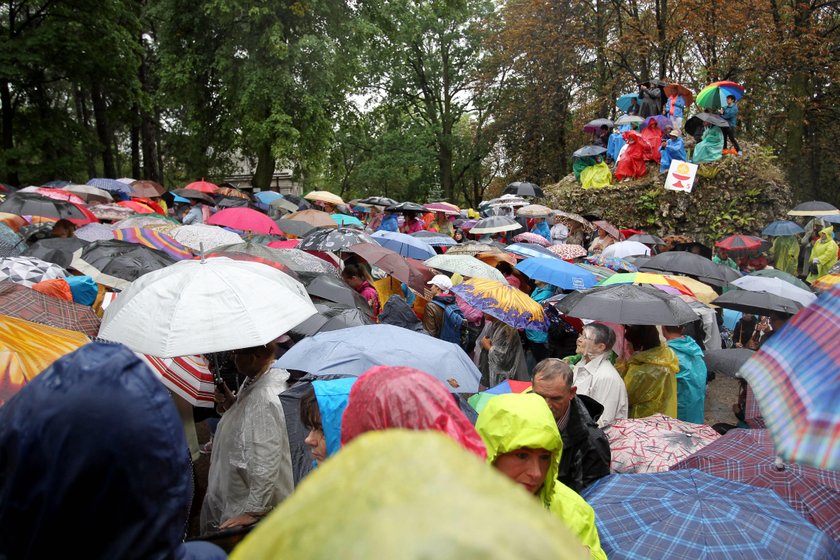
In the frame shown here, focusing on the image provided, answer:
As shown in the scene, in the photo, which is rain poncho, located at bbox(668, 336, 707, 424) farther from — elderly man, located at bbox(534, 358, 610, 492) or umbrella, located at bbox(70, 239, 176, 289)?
umbrella, located at bbox(70, 239, 176, 289)

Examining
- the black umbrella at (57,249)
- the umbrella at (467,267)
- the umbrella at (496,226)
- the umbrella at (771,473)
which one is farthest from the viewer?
the umbrella at (496,226)

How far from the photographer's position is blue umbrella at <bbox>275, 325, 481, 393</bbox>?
11.4 ft

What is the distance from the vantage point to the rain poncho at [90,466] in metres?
1.16

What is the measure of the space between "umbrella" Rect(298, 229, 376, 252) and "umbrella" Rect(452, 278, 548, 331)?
2152 millimetres

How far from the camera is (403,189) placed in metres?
36.2

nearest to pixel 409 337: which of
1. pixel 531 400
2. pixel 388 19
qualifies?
pixel 531 400

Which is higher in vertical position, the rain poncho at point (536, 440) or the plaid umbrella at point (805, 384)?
the plaid umbrella at point (805, 384)

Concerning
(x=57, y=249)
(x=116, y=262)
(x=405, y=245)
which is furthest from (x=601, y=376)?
(x=57, y=249)

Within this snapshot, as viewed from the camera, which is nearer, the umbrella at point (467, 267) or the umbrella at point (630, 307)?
the umbrella at point (630, 307)

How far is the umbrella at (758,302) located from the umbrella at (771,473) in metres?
3.15

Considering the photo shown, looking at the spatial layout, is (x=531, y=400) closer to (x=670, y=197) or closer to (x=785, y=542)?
(x=785, y=542)

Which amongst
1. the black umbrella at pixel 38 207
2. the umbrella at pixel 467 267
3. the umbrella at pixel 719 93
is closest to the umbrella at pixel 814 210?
the umbrella at pixel 719 93

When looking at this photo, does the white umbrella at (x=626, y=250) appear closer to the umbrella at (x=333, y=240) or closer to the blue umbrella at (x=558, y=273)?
the blue umbrella at (x=558, y=273)

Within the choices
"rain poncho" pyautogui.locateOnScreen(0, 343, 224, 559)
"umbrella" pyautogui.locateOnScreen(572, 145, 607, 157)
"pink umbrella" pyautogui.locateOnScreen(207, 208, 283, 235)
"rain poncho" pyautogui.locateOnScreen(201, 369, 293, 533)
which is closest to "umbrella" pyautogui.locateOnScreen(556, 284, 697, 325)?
"rain poncho" pyautogui.locateOnScreen(201, 369, 293, 533)
